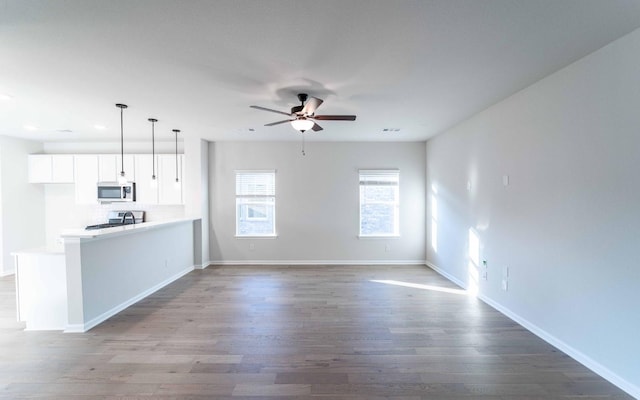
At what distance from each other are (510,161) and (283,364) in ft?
11.2

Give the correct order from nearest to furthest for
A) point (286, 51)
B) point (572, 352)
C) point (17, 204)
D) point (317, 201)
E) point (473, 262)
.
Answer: point (286, 51)
point (572, 352)
point (473, 262)
point (17, 204)
point (317, 201)

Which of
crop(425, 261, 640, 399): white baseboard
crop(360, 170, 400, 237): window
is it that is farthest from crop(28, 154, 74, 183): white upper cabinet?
crop(425, 261, 640, 399): white baseboard

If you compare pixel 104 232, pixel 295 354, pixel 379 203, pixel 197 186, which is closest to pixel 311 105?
pixel 295 354

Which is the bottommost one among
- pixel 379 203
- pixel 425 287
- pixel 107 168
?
pixel 425 287

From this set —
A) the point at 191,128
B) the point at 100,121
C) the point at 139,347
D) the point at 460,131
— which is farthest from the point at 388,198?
the point at 100,121

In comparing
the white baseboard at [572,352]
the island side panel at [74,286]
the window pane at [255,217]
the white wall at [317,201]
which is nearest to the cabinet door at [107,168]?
the white wall at [317,201]

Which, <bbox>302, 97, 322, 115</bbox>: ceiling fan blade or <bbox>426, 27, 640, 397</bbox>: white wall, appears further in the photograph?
<bbox>302, 97, 322, 115</bbox>: ceiling fan blade

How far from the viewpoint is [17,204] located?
543cm

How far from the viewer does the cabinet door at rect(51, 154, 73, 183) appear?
5609 millimetres

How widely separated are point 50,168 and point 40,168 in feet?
0.73

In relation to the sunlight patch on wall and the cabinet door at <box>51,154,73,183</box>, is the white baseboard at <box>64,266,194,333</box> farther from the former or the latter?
the sunlight patch on wall

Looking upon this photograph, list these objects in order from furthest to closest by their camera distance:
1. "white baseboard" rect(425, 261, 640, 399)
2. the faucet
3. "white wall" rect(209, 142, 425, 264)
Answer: "white wall" rect(209, 142, 425, 264)
the faucet
"white baseboard" rect(425, 261, 640, 399)

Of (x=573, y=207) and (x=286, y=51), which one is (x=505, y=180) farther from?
(x=286, y=51)

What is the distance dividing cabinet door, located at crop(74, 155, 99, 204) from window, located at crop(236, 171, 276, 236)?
2829 mm
